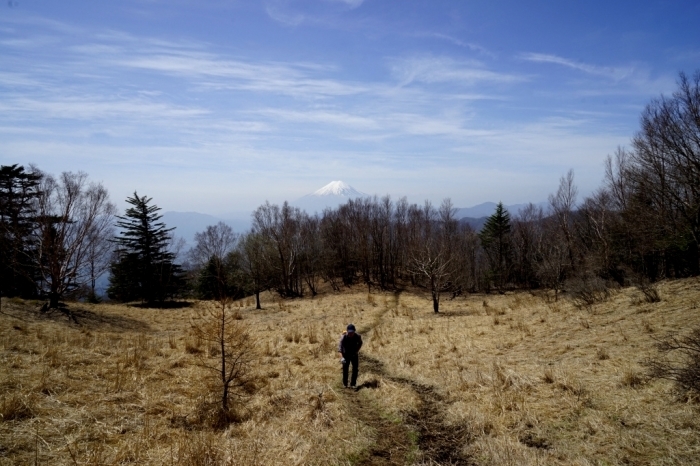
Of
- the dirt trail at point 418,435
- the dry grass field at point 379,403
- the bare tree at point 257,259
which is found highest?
the bare tree at point 257,259

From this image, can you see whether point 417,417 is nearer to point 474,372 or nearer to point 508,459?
point 508,459

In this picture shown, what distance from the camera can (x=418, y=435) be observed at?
6.84 meters

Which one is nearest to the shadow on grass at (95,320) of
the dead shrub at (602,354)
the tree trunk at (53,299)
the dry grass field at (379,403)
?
the tree trunk at (53,299)

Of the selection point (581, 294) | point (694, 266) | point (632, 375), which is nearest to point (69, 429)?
point (632, 375)

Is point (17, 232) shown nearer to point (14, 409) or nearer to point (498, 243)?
point (14, 409)

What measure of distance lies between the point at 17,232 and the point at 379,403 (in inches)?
900

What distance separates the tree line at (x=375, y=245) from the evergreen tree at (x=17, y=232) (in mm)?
134

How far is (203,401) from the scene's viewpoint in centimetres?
788

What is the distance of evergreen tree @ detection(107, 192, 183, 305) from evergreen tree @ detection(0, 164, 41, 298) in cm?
868

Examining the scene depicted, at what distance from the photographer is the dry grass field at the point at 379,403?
5598mm

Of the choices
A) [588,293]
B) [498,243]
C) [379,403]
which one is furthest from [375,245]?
[379,403]

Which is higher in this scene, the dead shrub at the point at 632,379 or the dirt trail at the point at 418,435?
the dead shrub at the point at 632,379

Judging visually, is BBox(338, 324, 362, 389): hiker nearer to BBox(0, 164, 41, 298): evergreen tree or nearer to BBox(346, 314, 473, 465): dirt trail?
BBox(346, 314, 473, 465): dirt trail

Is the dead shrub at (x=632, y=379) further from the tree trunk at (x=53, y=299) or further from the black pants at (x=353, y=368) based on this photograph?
the tree trunk at (x=53, y=299)
